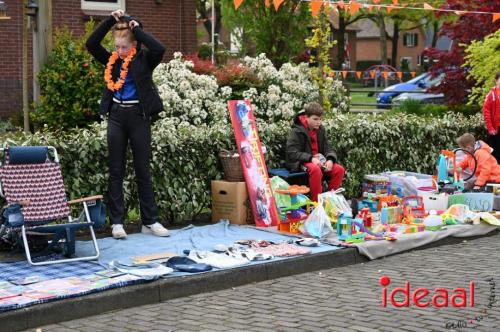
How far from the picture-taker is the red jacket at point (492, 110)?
43.6 ft

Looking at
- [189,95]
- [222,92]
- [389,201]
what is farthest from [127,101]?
[222,92]

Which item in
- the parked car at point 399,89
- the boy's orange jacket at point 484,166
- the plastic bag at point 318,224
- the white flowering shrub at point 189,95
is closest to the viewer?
the plastic bag at point 318,224

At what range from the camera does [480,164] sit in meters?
11.9

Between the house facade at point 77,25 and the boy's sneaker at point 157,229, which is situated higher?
the house facade at point 77,25

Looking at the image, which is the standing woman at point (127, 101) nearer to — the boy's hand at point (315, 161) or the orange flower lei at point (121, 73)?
the orange flower lei at point (121, 73)

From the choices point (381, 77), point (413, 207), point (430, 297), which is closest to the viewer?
point (430, 297)

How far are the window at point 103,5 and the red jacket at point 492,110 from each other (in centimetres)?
875

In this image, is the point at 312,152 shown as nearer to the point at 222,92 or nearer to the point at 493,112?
the point at 222,92

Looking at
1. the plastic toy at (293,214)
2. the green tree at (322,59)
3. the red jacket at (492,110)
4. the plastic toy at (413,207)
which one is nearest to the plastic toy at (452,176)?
the plastic toy at (413,207)

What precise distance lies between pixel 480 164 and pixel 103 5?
9801 mm

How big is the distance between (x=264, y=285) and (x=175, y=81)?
6.03 meters

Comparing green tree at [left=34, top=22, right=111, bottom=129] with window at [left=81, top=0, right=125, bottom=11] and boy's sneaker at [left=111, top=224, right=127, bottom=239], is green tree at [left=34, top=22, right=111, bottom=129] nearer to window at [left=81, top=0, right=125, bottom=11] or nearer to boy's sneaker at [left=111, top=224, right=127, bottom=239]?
boy's sneaker at [left=111, top=224, right=127, bottom=239]

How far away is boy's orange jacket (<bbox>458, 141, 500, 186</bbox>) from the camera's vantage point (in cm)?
1185

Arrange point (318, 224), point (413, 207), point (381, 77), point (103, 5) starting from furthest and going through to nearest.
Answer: point (381, 77)
point (103, 5)
point (413, 207)
point (318, 224)
